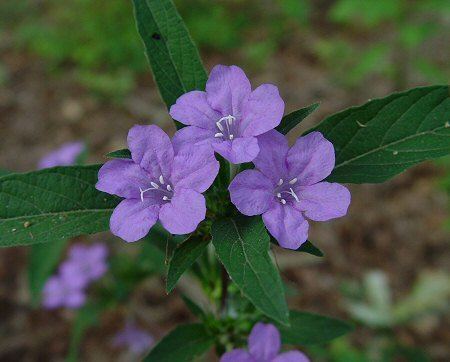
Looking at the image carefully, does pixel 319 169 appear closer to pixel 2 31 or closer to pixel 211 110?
pixel 211 110

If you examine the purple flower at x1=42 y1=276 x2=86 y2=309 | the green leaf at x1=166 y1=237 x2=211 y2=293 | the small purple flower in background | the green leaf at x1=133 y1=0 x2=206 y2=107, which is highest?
the green leaf at x1=133 y1=0 x2=206 y2=107

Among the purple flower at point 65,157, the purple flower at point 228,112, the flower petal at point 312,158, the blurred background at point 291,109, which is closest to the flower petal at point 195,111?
the purple flower at point 228,112

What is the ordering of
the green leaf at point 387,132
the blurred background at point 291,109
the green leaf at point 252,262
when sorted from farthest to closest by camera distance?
the blurred background at point 291,109
the green leaf at point 387,132
the green leaf at point 252,262

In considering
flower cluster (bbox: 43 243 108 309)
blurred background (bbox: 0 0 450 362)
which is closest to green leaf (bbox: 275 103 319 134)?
blurred background (bbox: 0 0 450 362)

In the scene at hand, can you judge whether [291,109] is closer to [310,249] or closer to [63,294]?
[63,294]

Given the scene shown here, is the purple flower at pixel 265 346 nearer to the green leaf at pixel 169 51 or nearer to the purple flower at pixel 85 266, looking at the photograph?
the green leaf at pixel 169 51

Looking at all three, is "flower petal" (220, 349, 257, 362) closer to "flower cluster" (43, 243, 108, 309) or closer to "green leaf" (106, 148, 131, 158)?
"green leaf" (106, 148, 131, 158)

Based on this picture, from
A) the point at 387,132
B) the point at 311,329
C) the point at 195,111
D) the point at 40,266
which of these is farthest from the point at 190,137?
the point at 40,266
